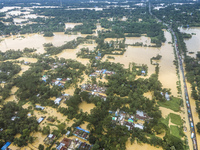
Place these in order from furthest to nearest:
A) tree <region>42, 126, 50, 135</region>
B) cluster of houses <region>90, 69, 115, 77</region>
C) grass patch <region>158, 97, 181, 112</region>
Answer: cluster of houses <region>90, 69, 115, 77</region> → grass patch <region>158, 97, 181, 112</region> → tree <region>42, 126, 50, 135</region>

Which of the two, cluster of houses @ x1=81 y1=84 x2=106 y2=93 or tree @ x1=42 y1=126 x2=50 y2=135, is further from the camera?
cluster of houses @ x1=81 y1=84 x2=106 y2=93

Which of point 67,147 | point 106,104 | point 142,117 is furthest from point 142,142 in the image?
point 67,147

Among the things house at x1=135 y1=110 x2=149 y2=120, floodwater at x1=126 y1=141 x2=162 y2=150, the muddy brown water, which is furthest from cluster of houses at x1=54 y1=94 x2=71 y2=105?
floodwater at x1=126 y1=141 x2=162 y2=150

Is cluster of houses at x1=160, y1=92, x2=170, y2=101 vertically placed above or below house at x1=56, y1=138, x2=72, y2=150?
above

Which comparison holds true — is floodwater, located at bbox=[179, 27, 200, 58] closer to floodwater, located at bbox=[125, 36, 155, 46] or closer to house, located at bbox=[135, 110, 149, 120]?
floodwater, located at bbox=[125, 36, 155, 46]

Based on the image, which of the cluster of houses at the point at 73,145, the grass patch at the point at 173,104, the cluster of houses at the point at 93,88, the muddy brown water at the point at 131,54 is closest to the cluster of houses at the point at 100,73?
the cluster of houses at the point at 93,88

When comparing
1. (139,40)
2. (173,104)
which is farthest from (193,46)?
(173,104)
